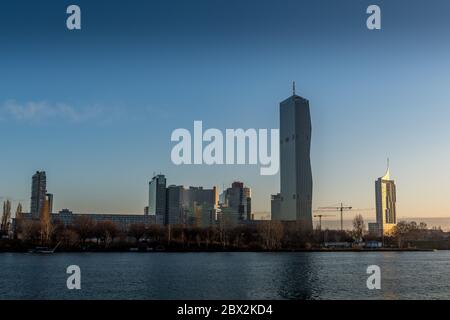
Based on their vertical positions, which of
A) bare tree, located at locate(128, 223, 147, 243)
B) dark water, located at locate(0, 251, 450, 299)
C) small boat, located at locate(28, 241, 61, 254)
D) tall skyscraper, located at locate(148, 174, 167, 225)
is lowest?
small boat, located at locate(28, 241, 61, 254)

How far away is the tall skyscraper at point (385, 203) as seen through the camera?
8412 cm

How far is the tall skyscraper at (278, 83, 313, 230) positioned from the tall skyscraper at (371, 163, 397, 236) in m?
13.8

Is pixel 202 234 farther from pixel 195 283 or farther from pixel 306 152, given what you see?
pixel 306 152

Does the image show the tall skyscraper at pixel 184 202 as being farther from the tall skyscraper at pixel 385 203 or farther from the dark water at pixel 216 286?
the dark water at pixel 216 286

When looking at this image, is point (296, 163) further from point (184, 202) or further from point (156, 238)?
point (156, 238)

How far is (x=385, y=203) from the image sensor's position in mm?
93250

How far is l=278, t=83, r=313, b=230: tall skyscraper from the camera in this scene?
315 feet

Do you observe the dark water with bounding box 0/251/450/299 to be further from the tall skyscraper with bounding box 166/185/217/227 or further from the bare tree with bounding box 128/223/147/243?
the tall skyscraper with bounding box 166/185/217/227

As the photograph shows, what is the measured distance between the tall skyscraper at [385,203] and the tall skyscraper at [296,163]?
13.8 metres

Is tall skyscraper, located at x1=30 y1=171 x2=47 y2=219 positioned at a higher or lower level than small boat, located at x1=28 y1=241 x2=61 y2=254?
higher

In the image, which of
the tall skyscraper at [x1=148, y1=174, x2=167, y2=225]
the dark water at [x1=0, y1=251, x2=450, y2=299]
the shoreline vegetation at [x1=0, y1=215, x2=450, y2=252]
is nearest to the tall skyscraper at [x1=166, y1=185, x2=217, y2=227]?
the tall skyscraper at [x1=148, y1=174, x2=167, y2=225]

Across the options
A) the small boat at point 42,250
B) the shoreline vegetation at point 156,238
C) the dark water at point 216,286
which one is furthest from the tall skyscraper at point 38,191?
the dark water at point 216,286
